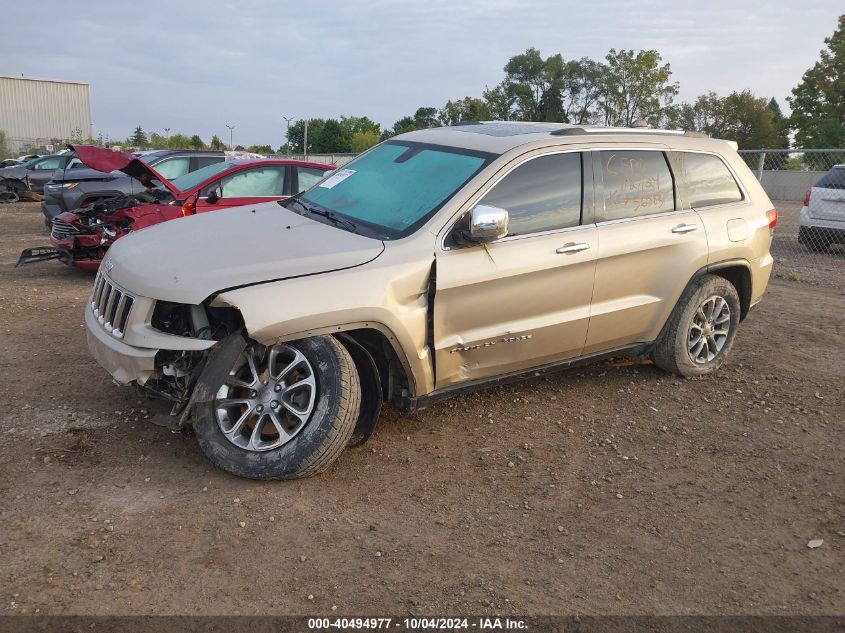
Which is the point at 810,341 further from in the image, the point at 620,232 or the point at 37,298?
the point at 37,298

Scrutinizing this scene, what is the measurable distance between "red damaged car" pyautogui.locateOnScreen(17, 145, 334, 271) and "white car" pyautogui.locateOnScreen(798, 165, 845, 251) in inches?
357

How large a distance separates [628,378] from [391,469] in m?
2.46

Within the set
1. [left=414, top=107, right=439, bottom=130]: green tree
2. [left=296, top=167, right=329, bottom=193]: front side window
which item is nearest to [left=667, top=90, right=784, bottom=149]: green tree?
[left=414, top=107, right=439, bottom=130]: green tree

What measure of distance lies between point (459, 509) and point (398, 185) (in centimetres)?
206

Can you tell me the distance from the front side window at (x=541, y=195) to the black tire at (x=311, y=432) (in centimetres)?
135

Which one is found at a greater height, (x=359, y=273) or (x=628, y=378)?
(x=359, y=273)

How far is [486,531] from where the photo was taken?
3.49 meters

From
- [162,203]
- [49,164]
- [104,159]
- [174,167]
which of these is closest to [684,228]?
[104,159]

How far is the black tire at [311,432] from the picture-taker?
12.2 feet

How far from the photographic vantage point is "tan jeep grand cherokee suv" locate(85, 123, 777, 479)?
3.73 metres

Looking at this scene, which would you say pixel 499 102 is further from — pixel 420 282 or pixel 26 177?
pixel 420 282

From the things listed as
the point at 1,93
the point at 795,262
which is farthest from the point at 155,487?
the point at 1,93

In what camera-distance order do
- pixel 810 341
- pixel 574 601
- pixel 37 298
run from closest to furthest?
pixel 574 601 → pixel 810 341 → pixel 37 298

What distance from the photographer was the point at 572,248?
180 inches
